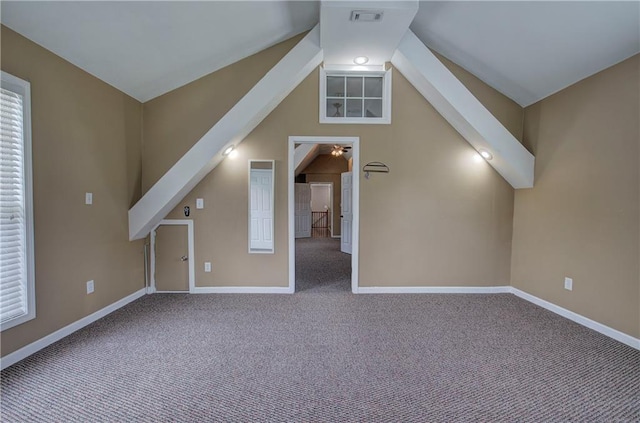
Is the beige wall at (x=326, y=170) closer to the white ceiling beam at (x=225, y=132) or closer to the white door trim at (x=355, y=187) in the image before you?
the white door trim at (x=355, y=187)

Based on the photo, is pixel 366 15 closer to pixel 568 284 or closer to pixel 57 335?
pixel 568 284

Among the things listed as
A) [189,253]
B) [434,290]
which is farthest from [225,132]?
[434,290]

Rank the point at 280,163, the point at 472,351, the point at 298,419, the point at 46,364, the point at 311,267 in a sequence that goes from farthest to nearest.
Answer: the point at 311,267, the point at 280,163, the point at 472,351, the point at 46,364, the point at 298,419

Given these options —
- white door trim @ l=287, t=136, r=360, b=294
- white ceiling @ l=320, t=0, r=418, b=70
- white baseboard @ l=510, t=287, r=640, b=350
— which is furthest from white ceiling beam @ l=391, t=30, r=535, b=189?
white baseboard @ l=510, t=287, r=640, b=350

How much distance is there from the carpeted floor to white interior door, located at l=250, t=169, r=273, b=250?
35.6 inches

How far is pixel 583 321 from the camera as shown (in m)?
2.85

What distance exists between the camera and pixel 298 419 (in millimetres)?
1635

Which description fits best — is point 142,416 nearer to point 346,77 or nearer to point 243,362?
point 243,362

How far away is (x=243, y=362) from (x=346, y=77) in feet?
11.4

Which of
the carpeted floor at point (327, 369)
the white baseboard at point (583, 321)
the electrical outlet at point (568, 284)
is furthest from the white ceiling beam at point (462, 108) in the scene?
the carpeted floor at point (327, 369)

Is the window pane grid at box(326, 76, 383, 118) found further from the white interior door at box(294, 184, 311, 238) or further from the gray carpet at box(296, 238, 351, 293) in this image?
the white interior door at box(294, 184, 311, 238)

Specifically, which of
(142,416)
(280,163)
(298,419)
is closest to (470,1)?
(280,163)

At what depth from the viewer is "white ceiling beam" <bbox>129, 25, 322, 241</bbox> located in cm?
313

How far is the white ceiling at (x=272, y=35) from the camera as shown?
2.23 metres
